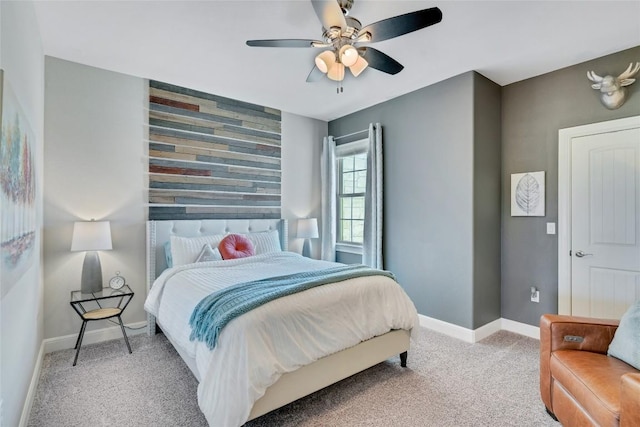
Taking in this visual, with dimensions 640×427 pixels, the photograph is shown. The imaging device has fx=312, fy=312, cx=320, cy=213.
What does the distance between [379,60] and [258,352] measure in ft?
7.00

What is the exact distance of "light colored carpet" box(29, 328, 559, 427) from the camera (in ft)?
6.45

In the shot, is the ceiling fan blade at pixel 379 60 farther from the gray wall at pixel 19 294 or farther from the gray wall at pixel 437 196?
the gray wall at pixel 19 294

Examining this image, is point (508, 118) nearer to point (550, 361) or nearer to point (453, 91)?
point (453, 91)

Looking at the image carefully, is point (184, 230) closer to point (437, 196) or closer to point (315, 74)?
point (315, 74)

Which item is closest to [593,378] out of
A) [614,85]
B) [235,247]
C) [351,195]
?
[614,85]

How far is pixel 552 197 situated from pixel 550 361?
6.29ft

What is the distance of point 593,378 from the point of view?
1.58 meters

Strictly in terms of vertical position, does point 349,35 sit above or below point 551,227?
above

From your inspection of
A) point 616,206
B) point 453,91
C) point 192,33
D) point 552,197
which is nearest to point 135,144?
point 192,33

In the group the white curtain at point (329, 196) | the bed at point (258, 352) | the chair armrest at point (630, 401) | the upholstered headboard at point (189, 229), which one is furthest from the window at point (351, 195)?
the chair armrest at point (630, 401)

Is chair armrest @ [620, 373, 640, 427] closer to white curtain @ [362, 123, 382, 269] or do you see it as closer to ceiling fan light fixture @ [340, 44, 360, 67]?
ceiling fan light fixture @ [340, 44, 360, 67]

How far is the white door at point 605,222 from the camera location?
2.74m

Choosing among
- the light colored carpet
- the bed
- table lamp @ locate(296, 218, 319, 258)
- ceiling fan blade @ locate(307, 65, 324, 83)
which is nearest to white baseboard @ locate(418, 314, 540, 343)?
the light colored carpet

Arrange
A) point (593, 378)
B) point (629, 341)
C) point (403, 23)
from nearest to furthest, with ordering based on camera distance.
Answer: point (593, 378), point (629, 341), point (403, 23)
